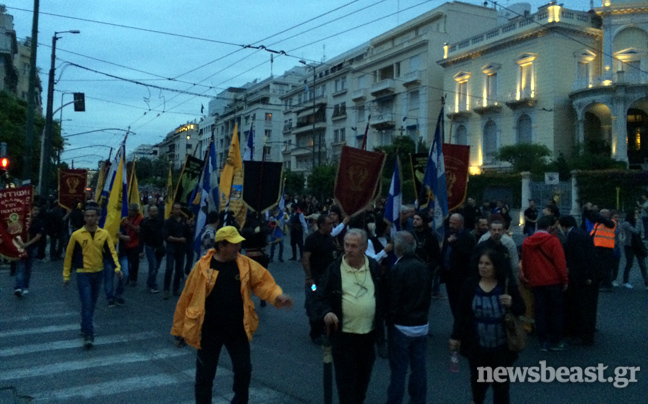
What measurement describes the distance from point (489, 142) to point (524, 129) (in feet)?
10.7

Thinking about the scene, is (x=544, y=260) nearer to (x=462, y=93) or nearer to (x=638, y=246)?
(x=638, y=246)

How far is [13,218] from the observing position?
10461 millimetres

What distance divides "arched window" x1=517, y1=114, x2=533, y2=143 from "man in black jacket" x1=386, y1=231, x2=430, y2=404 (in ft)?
116

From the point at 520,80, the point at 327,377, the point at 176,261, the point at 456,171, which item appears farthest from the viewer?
the point at 520,80

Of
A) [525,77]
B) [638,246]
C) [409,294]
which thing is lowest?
[638,246]

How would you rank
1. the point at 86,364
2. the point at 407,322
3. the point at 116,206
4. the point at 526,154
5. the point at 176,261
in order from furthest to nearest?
the point at 526,154 < the point at 176,261 < the point at 116,206 < the point at 86,364 < the point at 407,322

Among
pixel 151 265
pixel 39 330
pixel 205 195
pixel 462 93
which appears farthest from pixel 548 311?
pixel 462 93

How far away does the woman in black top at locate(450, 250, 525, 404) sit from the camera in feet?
14.3

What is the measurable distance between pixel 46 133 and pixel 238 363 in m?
19.4

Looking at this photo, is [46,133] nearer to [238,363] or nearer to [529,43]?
[238,363]

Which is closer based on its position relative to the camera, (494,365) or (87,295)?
(494,365)

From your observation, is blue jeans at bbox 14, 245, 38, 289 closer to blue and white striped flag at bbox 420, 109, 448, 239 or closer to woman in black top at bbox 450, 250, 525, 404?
blue and white striped flag at bbox 420, 109, 448, 239

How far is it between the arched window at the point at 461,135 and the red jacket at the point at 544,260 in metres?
36.8

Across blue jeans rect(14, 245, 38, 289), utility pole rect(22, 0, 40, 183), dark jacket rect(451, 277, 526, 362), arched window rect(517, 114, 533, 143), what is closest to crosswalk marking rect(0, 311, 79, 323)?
blue jeans rect(14, 245, 38, 289)
